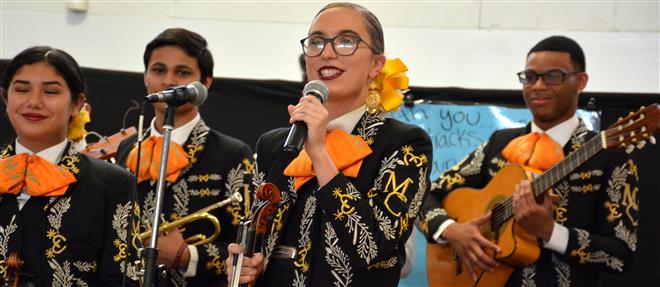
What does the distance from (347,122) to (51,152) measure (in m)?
1.12

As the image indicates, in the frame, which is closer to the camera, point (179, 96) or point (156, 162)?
point (179, 96)

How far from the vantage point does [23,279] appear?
3100 mm

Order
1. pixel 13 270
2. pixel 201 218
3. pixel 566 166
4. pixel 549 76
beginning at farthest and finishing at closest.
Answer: pixel 549 76 → pixel 566 166 → pixel 201 218 → pixel 13 270

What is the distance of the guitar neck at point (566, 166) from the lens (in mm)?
3953

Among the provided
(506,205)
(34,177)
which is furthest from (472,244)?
(34,177)

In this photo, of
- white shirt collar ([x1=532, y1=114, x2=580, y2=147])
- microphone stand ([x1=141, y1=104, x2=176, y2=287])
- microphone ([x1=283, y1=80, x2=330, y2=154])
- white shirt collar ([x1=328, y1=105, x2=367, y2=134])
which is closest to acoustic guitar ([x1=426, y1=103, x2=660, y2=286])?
white shirt collar ([x1=532, y1=114, x2=580, y2=147])

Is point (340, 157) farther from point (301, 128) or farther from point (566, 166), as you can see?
point (566, 166)

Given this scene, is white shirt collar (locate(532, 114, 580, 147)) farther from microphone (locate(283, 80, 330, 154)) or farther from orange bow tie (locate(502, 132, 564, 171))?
microphone (locate(283, 80, 330, 154))

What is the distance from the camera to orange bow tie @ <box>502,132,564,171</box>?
4.34m

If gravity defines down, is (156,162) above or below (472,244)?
above

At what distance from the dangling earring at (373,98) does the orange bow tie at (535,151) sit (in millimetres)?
1557

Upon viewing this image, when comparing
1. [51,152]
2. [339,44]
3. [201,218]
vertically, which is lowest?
[201,218]

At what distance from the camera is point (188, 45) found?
14.1ft

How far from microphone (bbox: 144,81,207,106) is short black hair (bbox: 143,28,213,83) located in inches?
49.5
